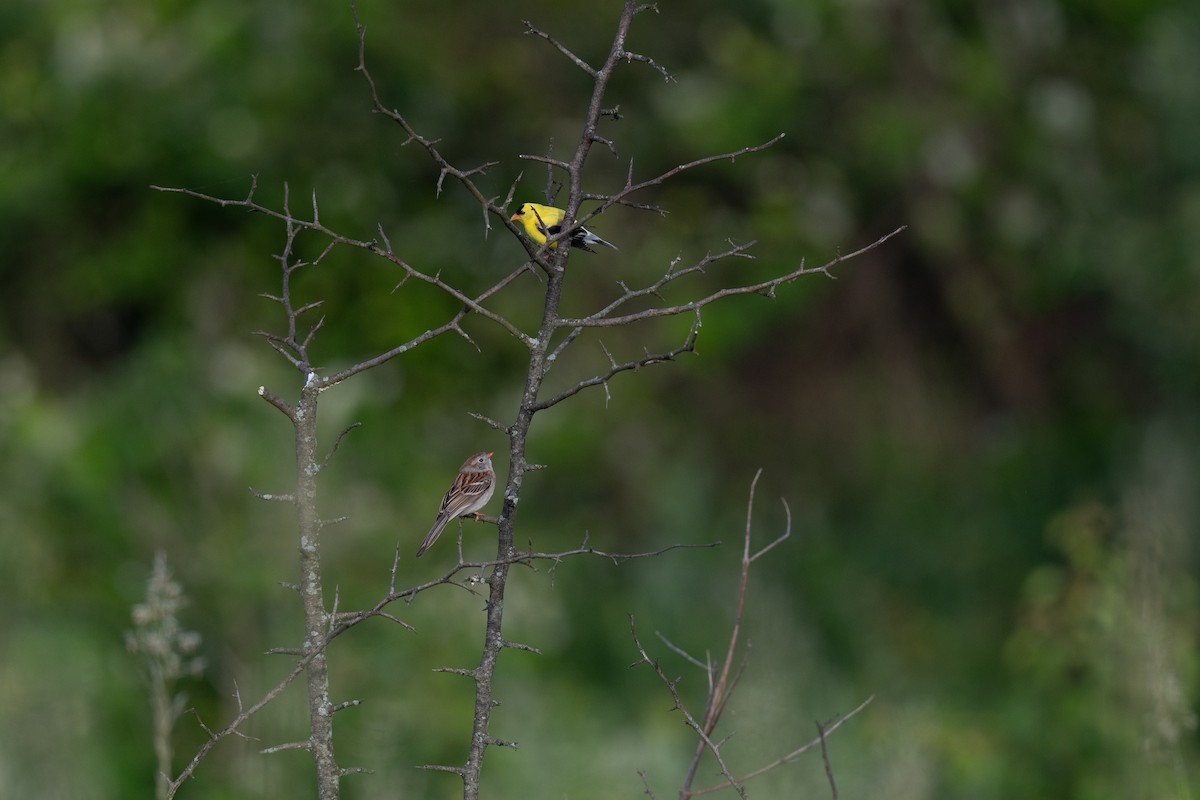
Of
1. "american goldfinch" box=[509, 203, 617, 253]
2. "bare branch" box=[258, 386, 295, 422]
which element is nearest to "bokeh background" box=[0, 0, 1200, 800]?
"american goldfinch" box=[509, 203, 617, 253]

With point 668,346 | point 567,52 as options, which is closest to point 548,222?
point 567,52

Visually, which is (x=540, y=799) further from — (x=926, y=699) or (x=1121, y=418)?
(x=1121, y=418)

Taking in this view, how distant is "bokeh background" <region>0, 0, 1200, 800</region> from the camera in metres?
7.49

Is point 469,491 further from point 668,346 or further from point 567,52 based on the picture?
point 668,346

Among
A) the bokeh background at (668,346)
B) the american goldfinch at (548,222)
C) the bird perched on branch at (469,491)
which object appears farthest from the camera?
the bokeh background at (668,346)

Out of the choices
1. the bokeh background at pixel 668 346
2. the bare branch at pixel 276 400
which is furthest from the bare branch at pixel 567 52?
the bokeh background at pixel 668 346

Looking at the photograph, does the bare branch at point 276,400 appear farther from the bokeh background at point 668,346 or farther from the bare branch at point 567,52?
the bokeh background at point 668,346

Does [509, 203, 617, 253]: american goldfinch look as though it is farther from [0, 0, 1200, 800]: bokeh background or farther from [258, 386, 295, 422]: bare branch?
[0, 0, 1200, 800]: bokeh background

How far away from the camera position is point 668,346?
11.2m

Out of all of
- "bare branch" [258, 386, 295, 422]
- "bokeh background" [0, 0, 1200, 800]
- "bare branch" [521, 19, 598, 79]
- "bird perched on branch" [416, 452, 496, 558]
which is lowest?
"bokeh background" [0, 0, 1200, 800]

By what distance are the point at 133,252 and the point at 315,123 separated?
77.8 inches

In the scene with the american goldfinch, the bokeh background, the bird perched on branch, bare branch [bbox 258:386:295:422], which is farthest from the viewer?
the bokeh background

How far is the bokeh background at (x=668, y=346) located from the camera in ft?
24.6

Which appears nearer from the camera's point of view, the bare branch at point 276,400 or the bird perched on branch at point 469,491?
the bare branch at point 276,400
